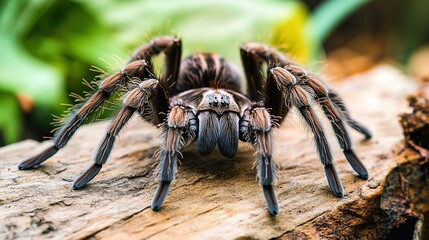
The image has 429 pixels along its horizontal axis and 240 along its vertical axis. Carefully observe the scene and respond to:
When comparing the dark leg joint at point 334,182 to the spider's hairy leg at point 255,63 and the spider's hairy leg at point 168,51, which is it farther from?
the spider's hairy leg at point 168,51

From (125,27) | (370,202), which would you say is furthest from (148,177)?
(125,27)

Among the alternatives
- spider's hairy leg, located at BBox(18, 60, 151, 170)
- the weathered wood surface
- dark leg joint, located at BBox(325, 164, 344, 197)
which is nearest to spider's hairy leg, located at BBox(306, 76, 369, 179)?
the weathered wood surface

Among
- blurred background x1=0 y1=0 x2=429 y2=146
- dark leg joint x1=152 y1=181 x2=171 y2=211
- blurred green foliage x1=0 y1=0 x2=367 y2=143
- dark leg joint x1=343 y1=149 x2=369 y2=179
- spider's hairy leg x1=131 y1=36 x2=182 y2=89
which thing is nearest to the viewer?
dark leg joint x1=152 y1=181 x2=171 y2=211

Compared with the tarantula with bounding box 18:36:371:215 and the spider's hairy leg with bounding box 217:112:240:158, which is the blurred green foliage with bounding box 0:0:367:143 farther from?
the spider's hairy leg with bounding box 217:112:240:158

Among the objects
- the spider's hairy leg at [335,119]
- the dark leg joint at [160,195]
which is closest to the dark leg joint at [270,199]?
the dark leg joint at [160,195]

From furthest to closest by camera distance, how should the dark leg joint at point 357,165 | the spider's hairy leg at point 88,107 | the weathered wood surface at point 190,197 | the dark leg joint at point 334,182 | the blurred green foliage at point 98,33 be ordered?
the blurred green foliage at point 98,33
the dark leg joint at point 357,165
the spider's hairy leg at point 88,107
the dark leg joint at point 334,182
the weathered wood surface at point 190,197

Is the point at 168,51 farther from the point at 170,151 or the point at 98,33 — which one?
the point at 98,33
